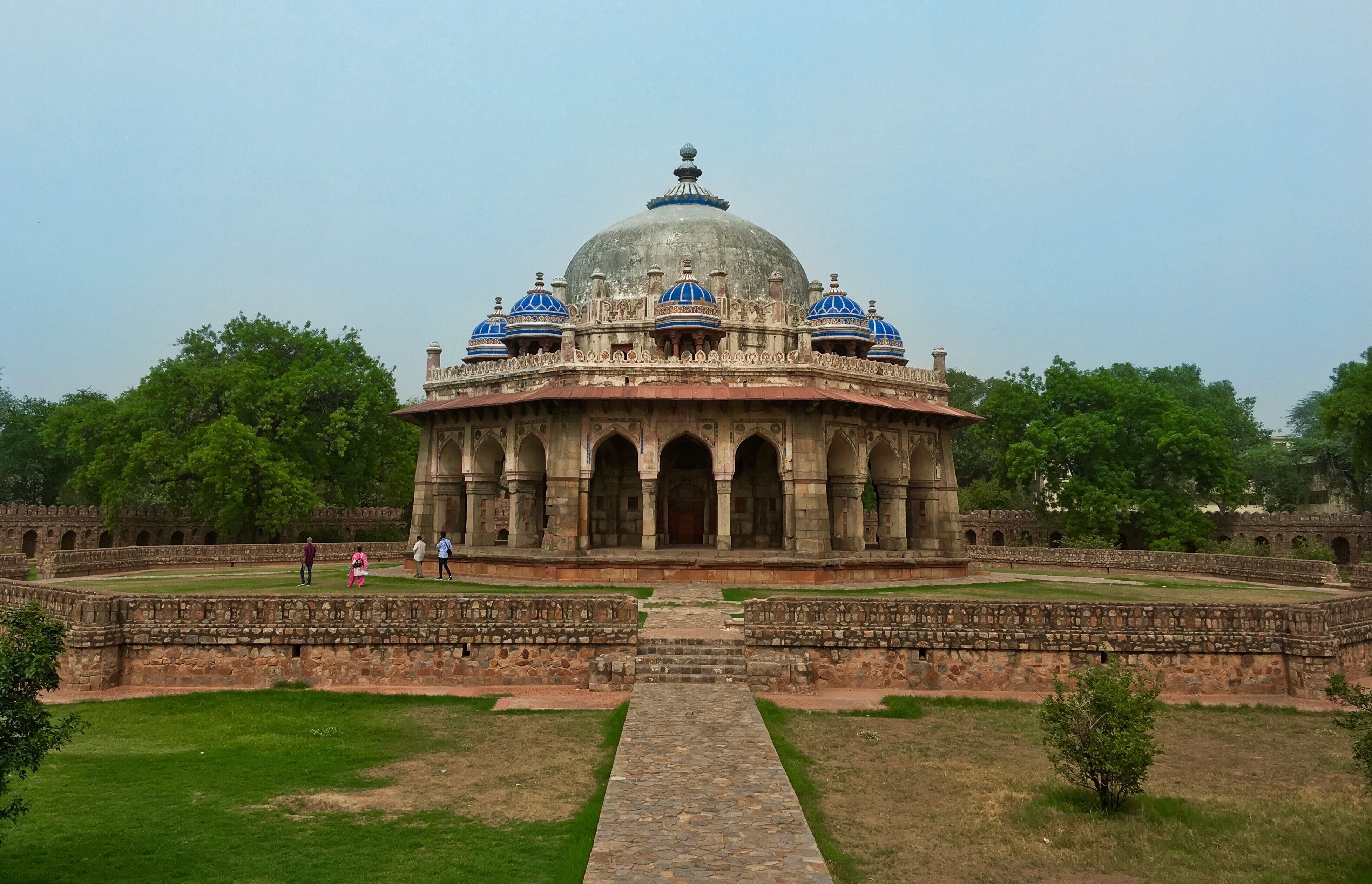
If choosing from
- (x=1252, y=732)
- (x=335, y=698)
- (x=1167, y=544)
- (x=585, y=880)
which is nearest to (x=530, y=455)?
(x=335, y=698)

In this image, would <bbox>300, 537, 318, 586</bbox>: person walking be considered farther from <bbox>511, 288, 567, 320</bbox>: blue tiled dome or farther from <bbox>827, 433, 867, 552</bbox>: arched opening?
<bbox>827, 433, 867, 552</bbox>: arched opening

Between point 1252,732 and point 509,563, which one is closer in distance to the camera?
point 1252,732

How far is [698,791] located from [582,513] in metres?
17.9

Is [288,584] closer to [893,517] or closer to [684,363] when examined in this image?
[684,363]

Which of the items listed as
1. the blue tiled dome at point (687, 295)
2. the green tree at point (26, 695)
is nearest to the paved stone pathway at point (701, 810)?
the green tree at point (26, 695)

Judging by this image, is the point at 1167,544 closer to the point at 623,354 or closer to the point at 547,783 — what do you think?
the point at 623,354

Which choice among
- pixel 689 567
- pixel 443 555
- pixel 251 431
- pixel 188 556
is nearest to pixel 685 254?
pixel 689 567

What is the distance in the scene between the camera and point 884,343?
1348 inches

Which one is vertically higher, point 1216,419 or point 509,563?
point 1216,419

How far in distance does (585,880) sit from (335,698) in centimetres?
817

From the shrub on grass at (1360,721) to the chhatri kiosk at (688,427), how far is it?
51.1 ft

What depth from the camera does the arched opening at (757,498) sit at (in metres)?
30.0

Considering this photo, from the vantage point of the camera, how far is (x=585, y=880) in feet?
19.5

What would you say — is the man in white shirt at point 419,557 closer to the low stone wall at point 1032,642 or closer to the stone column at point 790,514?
the stone column at point 790,514
